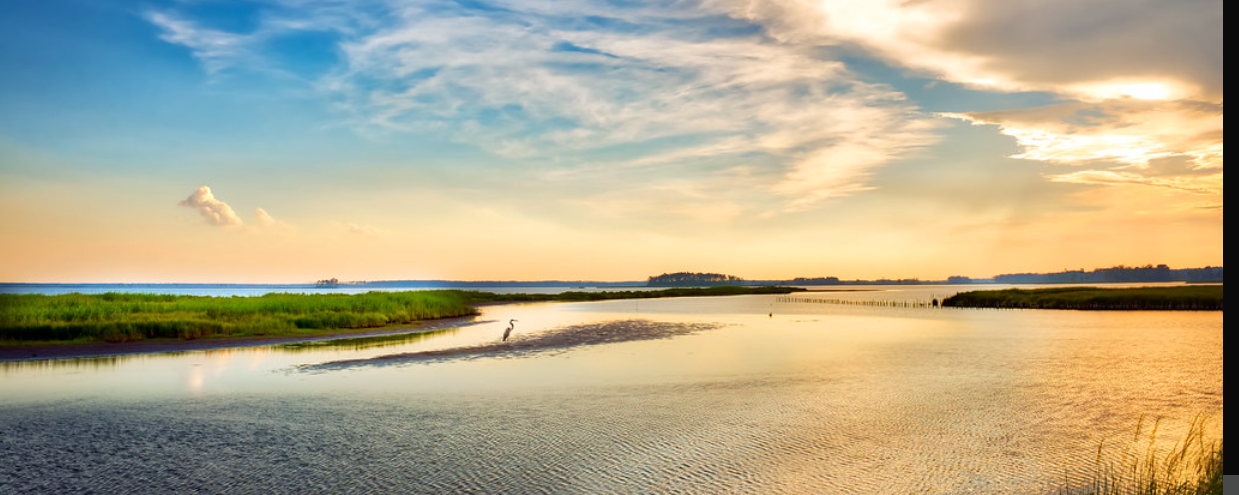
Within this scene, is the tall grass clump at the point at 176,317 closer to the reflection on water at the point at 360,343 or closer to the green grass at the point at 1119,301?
the reflection on water at the point at 360,343

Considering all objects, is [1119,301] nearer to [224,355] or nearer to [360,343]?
[360,343]

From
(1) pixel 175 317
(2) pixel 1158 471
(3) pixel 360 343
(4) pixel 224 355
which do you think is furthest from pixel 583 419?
(1) pixel 175 317

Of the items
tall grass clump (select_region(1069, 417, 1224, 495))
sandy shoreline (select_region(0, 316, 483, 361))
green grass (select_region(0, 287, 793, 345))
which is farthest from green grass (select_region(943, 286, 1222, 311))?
sandy shoreline (select_region(0, 316, 483, 361))

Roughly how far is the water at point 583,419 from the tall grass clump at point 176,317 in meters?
5.92

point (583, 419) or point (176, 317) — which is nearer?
point (583, 419)

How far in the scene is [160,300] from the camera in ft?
136

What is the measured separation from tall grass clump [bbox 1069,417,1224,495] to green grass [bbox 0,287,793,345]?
1299 inches

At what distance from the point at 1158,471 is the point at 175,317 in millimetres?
36859

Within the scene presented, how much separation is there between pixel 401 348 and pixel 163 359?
8406mm

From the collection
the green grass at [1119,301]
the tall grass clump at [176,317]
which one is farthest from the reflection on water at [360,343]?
the green grass at [1119,301]

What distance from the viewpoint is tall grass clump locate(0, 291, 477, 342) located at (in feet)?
92.5

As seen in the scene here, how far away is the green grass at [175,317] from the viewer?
91.8ft

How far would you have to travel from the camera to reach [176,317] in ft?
107
